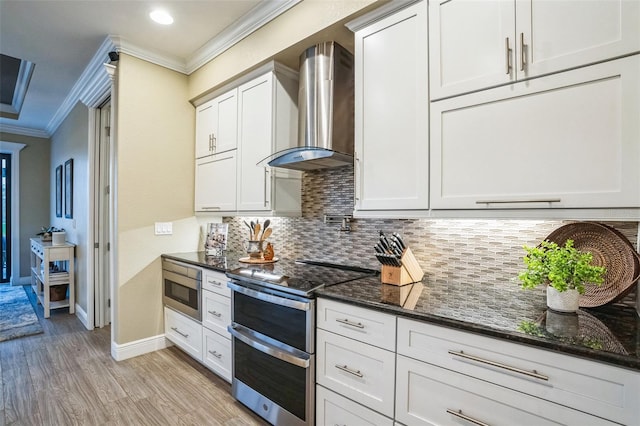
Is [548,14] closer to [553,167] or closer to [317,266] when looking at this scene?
[553,167]

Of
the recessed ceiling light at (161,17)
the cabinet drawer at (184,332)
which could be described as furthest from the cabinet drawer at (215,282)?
the recessed ceiling light at (161,17)

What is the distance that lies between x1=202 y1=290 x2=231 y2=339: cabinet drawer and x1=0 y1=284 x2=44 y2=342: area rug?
249 cm

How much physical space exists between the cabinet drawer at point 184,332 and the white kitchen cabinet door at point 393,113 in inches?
72.2

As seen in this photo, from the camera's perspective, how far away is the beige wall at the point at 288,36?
2.01 metres

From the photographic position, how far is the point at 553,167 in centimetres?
132

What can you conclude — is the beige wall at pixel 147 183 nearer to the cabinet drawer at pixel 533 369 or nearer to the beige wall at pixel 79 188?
the beige wall at pixel 79 188

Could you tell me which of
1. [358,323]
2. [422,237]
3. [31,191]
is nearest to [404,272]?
[422,237]

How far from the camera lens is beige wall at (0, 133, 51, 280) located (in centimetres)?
593

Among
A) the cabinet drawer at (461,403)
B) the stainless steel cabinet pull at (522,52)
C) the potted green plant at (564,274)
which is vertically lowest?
the cabinet drawer at (461,403)

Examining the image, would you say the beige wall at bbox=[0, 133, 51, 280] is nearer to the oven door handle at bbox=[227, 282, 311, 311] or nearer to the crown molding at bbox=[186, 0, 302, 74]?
the crown molding at bbox=[186, 0, 302, 74]

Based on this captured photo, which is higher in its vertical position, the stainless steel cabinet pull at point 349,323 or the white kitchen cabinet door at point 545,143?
the white kitchen cabinet door at point 545,143

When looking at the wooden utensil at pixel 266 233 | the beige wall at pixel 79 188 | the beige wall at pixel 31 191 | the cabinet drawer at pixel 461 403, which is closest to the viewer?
the cabinet drawer at pixel 461 403

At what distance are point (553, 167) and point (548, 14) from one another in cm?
63

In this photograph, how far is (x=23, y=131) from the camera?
5.89m
